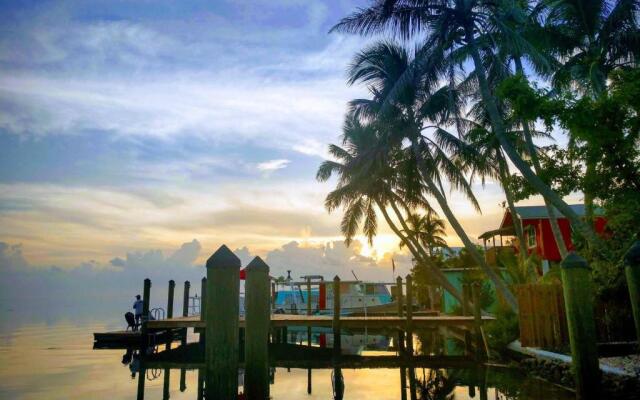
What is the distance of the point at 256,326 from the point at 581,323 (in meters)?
4.81

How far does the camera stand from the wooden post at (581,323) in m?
6.30

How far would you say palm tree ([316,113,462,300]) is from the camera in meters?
24.2

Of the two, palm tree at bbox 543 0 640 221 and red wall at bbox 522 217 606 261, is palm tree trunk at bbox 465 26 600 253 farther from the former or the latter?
red wall at bbox 522 217 606 261

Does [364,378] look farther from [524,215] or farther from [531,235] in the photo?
[531,235]

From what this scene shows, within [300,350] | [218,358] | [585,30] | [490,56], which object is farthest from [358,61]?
[218,358]

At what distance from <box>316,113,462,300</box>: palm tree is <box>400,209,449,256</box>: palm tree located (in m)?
8.17

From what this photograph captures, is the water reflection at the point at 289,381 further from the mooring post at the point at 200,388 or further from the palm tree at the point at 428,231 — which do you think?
the palm tree at the point at 428,231

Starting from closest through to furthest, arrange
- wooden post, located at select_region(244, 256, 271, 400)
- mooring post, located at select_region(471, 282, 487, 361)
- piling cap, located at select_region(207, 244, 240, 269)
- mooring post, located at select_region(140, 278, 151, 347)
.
Result: 1. piling cap, located at select_region(207, 244, 240, 269)
2. wooden post, located at select_region(244, 256, 271, 400)
3. mooring post, located at select_region(471, 282, 487, 361)
4. mooring post, located at select_region(140, 278, 151, 347)

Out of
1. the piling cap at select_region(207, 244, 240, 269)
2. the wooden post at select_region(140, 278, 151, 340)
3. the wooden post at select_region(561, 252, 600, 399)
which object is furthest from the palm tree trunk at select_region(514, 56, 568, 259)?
the wooden post at select_region(140, 278, 151, 340)

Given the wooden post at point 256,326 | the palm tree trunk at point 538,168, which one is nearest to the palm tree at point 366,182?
the palm tree trunk at point 538,168

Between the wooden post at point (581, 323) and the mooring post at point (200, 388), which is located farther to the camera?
the mooring post at point (200, 388)

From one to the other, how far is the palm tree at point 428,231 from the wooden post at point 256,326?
29.1 meters

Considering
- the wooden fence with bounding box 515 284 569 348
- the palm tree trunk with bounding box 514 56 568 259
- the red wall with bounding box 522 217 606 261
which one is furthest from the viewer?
the red wall with bounding box 522 217 606 261

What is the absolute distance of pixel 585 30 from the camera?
17188 mm
